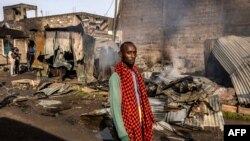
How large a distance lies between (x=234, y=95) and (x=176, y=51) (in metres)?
7.54

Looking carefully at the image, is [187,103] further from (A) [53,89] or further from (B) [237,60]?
(A) [53,89]

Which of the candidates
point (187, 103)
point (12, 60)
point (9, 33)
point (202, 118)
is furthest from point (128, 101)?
point (9, 33)

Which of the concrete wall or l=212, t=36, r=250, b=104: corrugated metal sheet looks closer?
l=212, t=36, r=250, b=104: corrugated metal sheet

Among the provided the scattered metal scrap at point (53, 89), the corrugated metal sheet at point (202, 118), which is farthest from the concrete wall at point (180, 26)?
the corrugated metal sheet at point (202, 118)

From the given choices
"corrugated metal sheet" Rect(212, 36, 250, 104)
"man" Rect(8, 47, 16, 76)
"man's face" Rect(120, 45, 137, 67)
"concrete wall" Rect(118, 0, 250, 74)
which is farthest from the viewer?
"man" Rect(8, 47, 16, 76)

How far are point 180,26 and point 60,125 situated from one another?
10.6m

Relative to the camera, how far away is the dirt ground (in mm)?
6535

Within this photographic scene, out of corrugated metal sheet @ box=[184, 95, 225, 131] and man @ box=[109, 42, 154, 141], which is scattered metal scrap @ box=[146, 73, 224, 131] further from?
man @ box=[109, 42, 154, 141]

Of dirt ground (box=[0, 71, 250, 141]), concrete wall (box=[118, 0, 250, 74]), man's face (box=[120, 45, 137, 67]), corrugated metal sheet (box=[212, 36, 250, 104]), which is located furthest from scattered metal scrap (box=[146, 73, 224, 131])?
concrete wall (box=[118, 0, 250, 74])

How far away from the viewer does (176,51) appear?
16.4 meters

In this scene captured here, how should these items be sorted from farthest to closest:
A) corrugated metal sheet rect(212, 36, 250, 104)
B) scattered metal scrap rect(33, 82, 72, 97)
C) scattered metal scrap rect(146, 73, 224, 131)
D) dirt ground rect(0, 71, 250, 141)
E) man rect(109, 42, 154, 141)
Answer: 1. scattered metal scrap rect(33, 82, 72, 97)
2. corrugated metal sheet rect(212, 36, 250, 104)
3. scattered metal scrap rect(146, 73, 224, 131)
4. dirt ground rect(0, 71, 250, 141)
5. man rect(109, 42, 154, 141)

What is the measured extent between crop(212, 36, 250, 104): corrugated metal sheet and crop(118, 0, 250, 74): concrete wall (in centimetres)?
305

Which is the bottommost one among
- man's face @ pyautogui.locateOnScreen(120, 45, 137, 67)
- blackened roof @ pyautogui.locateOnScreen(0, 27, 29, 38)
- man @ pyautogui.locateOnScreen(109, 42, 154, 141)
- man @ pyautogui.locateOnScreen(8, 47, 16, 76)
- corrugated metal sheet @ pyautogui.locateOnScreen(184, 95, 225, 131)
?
corrugated metal sheet @ pyautogui.locateOnScreen(184, 95, 225, 131)

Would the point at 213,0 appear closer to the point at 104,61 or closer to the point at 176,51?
the point at 176,51
